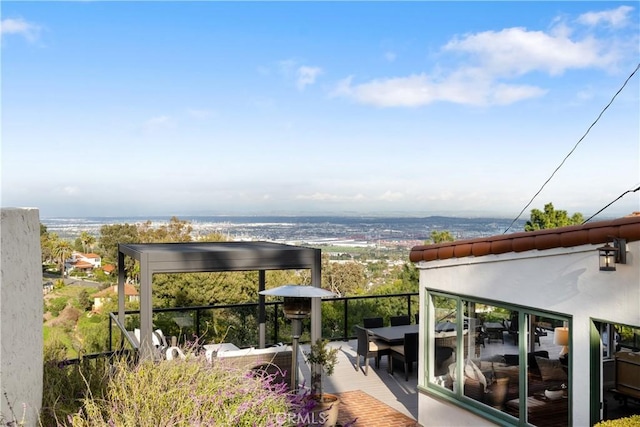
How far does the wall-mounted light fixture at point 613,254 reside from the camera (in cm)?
454

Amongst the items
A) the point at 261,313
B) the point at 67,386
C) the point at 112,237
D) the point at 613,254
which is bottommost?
the point at 112,237

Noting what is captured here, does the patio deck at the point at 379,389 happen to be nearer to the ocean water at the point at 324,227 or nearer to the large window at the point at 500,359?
the large window at the point at 500,359

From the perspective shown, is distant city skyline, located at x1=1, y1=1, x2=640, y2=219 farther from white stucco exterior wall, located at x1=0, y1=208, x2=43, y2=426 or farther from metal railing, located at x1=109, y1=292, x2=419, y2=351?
white stucco exterior wall, located at x1=0, y1=208, x2=43, y2=426

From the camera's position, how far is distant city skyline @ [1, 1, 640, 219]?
1966 cm

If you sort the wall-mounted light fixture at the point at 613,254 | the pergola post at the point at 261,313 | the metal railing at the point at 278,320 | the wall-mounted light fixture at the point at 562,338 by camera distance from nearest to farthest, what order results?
the wall-mounted light fixture at the point at 613,254 < the wall-mounted light fixture at the point at 562,338 < the pergola post at the point at 261,313 < the metal railing at the point at 278,320

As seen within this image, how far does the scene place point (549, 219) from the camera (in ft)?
64.2

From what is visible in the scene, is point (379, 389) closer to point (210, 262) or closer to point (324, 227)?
point (210, 262)

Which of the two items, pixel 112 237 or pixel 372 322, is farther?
pixel 112 237

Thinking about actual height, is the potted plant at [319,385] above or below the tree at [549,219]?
below

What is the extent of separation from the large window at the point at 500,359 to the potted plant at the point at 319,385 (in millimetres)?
1247

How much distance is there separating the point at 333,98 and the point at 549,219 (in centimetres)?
1931

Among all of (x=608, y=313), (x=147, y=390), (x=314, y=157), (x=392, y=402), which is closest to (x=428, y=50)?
(x=314, y=157)

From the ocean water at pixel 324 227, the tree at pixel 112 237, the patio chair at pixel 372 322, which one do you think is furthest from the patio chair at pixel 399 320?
the tree at pixel 112 237

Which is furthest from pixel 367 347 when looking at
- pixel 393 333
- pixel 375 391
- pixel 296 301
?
pixel 296 301
